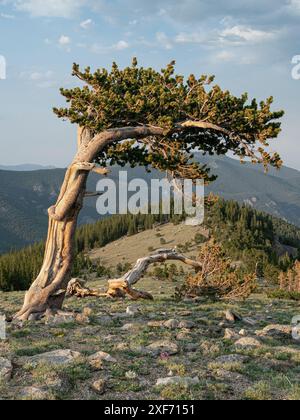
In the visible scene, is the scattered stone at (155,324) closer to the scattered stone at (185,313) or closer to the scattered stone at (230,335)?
the scattered stone at (230,335)

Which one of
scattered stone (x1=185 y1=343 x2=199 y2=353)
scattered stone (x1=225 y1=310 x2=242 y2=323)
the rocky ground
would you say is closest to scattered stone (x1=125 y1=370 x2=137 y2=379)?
the rocky ground

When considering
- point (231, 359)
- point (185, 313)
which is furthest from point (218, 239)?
point (231, 359)

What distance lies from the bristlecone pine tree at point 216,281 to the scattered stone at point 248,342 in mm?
11428

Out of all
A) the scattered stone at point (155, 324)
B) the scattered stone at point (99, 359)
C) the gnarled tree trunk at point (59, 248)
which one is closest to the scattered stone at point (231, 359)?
the scattered stone at point (99, 359)

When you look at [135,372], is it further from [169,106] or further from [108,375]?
[169,106]

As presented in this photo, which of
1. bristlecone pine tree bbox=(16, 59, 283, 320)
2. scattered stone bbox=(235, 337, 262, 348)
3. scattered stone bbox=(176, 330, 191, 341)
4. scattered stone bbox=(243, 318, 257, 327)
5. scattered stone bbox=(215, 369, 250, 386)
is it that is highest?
bristlecone pine tree bbox=(16, 59, 283, 320)

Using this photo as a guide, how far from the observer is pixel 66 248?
17.1 m

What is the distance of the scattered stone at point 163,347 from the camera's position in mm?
11133

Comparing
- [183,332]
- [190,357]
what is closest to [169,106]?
[183,332]

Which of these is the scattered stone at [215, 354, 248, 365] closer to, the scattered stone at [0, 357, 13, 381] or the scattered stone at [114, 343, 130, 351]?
the scattered stone at [114, 343, 130, 351]

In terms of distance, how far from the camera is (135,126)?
17.5 meters

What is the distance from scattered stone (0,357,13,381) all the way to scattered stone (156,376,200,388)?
3.02 meters

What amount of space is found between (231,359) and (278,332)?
15.5 ft

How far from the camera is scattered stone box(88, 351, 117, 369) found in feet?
31.4
